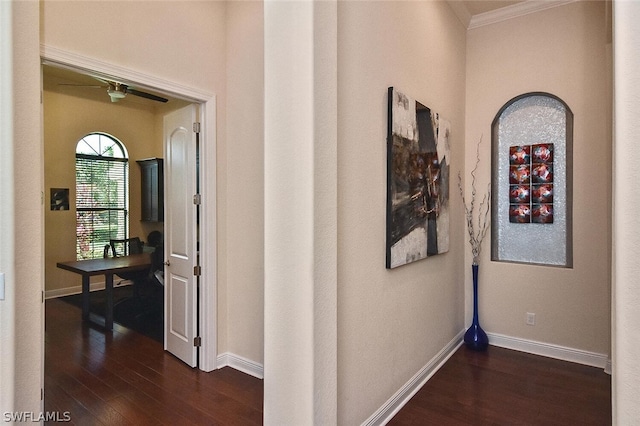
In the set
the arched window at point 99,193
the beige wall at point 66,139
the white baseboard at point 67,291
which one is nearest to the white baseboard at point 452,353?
the white baseboard at point 67,291

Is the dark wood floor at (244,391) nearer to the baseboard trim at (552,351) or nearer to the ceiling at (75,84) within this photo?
the baseboard trim at (552,351)

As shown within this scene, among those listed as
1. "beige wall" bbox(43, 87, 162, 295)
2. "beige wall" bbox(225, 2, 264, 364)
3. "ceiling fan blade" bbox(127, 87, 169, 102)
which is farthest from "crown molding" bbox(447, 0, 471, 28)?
"beige wall" bbox(43, 87, 162, 295)

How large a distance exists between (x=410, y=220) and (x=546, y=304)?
1902mm

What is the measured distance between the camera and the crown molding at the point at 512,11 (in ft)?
11.3

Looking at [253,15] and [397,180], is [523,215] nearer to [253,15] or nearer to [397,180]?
[397,180]

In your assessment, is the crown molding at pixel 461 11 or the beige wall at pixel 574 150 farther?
the crown molding at pixel 461 11

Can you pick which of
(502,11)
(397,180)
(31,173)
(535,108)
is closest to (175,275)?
(31,173)

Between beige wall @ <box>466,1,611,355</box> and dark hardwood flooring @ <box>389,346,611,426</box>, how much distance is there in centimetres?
38

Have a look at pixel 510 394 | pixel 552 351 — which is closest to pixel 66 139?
pixel 510 394

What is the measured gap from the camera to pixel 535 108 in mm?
3586

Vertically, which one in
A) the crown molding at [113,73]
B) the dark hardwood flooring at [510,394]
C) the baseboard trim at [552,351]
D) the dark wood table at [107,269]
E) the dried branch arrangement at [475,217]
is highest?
the crown molding at [113,73]

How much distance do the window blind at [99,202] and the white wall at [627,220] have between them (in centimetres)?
672

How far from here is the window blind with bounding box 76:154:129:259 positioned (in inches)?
235
